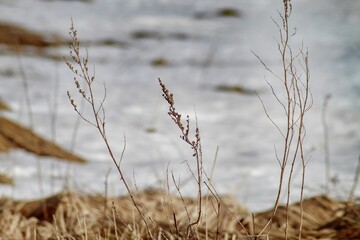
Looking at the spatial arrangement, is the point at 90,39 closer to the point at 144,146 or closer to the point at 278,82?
the point at 278,82

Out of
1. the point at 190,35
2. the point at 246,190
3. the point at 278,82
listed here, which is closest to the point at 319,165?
the point at 246,190

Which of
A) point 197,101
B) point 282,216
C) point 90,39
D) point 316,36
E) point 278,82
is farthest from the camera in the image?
point 90,39

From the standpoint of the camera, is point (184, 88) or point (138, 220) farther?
point (184, 88)

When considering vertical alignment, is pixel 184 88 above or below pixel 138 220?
above

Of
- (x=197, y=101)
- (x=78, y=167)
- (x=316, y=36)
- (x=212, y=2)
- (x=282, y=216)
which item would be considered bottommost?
(x=282, y=216)

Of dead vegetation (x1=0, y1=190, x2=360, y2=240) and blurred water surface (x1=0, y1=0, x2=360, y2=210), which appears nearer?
dead vegetation (x1=0, y1=190, x2=360, y2=240)

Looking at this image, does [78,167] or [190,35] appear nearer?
[78,167]

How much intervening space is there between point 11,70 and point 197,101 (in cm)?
229

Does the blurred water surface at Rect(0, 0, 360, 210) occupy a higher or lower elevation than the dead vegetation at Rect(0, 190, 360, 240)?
higher

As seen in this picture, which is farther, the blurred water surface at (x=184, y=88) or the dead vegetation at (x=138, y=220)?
the blurred water surface at (x=184, y=88)

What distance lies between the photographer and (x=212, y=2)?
1130cm

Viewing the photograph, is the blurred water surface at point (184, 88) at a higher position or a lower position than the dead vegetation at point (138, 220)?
higher

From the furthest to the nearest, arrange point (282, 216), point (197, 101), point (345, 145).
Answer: point (197, 101)
point (345, 145)
point (282, 216)

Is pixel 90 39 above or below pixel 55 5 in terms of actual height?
below
